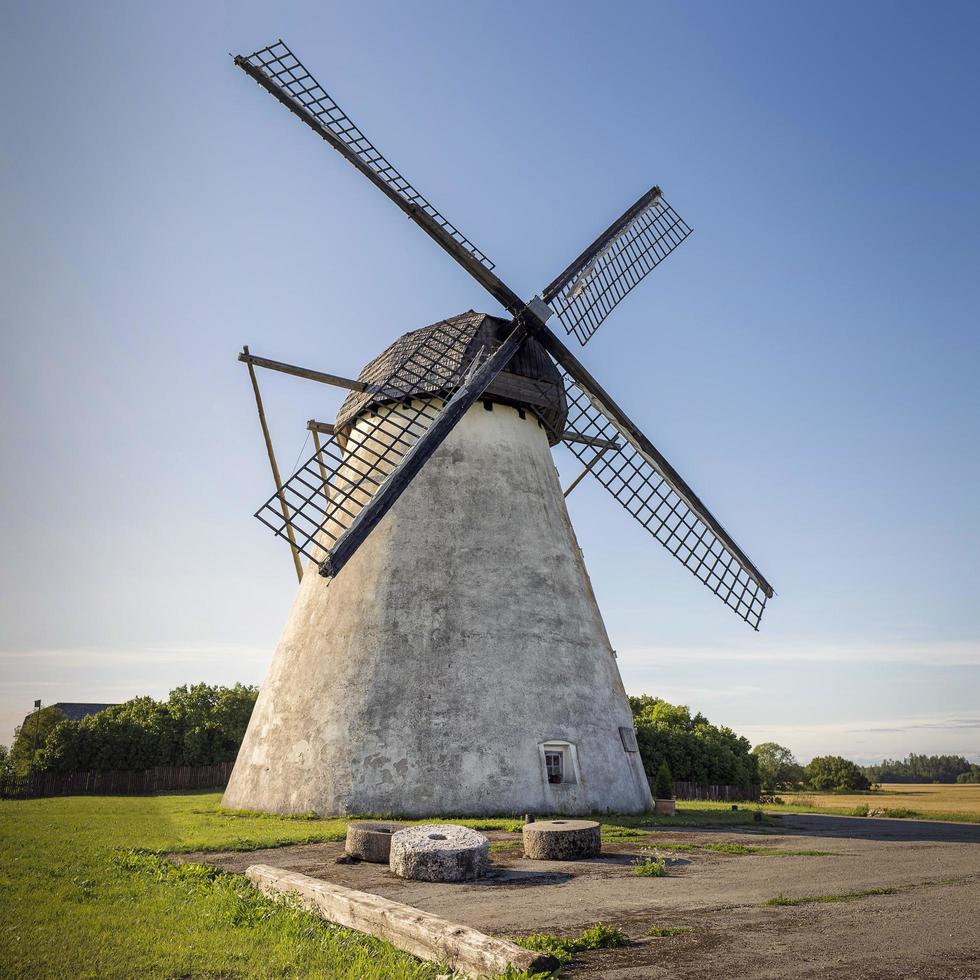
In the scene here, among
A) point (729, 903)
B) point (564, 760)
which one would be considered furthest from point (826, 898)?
point (564, 760)

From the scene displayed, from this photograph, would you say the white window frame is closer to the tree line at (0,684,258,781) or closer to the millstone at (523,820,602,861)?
the millstone at (523,820,602,861)

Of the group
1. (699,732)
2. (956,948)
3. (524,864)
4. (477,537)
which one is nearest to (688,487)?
(477,537)

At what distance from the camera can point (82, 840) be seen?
9.78 meters

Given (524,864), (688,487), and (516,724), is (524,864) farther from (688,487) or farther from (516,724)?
(688,487)

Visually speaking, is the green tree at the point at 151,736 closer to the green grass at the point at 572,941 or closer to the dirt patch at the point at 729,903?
the dirt patch at the point at 729,903

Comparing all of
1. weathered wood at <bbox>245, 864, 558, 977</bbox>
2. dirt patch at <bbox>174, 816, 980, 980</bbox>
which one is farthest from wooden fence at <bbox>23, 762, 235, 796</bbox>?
weathered wood at <bbox>245, 864, 558, 977</bbox>

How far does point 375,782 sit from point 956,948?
10007 mm

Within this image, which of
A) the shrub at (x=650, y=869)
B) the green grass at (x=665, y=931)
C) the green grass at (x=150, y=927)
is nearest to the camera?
the green grass at (x=150, y=927)

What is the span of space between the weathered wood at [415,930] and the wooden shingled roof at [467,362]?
11333mm

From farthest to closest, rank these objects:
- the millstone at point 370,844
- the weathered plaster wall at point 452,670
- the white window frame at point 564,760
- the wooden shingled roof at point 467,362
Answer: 1. the wooden shingled roof at point 467,362
2. the white window frame at point 564,760
3. the weathered plaster wall at point 452,670
4. the millstone at point 370,844

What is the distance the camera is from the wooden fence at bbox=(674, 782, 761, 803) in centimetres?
2964

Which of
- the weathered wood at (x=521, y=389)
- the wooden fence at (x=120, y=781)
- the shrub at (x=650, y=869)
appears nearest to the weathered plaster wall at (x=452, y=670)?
the weathered wood at (x=521, y=389)

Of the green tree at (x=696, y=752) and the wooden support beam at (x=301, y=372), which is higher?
the wooden support beam at (x=301, y=372)

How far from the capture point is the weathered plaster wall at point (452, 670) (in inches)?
532
